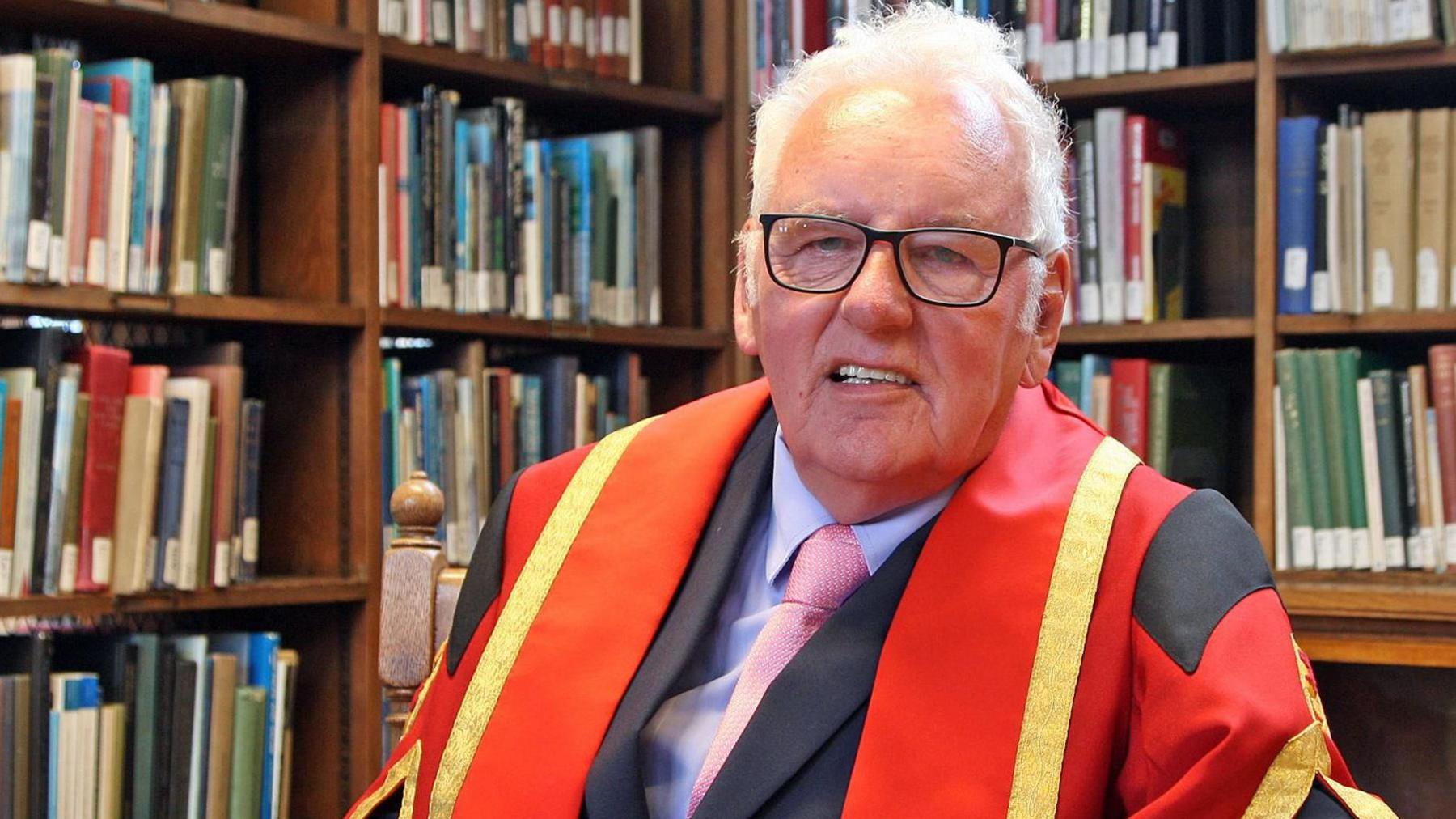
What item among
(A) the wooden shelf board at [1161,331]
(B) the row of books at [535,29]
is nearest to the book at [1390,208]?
(A) the wooden shelf board at [1161,331]

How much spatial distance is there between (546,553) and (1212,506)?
62cm

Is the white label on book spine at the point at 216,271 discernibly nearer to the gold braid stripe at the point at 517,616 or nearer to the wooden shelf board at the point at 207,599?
the wooden shelf board at the point at 207,599

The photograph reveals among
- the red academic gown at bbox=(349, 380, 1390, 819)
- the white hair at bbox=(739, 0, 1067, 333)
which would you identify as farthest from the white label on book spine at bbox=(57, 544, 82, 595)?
the white hair at bbox=(739, 0, 1067, 333)

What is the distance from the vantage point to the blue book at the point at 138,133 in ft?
7.75

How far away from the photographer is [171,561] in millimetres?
2391

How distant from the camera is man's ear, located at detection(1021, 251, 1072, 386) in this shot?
56.8 inches

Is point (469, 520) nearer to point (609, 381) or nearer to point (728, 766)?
point (609, 381)

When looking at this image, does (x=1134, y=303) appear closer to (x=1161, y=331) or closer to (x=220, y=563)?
(x=1161, y=331)

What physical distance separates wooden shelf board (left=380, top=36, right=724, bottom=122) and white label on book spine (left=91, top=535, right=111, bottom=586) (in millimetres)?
908

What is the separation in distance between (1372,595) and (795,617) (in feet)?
4.51

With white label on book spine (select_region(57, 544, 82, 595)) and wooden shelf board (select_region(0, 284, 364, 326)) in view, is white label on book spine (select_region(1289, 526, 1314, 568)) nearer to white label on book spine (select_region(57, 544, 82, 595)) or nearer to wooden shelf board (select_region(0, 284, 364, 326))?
wooden shelf board (select_region(0, 284, 364, 326))

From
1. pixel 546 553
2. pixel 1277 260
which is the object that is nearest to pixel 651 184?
pixel 1277 260

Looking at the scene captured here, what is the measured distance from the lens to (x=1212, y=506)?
132 centimetres

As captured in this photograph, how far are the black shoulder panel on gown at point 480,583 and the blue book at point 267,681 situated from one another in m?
1.02
